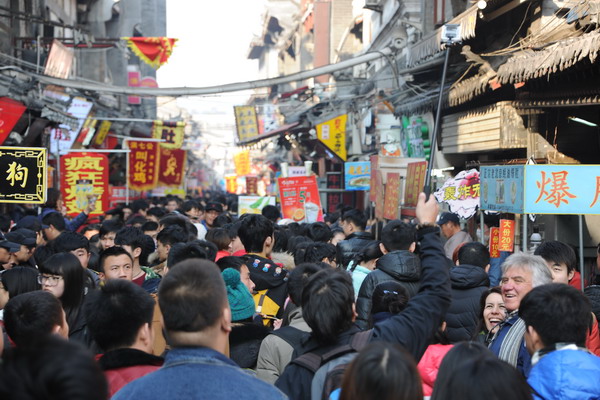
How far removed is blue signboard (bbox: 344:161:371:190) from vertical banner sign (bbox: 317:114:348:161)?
604cm

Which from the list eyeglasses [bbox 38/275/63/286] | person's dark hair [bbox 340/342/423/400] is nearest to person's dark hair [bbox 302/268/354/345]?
person's dark hair [bbox 340/342/423/400]

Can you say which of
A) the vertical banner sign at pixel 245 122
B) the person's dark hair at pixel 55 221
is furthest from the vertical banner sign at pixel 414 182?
the vertical banner sign at pixel 245 122

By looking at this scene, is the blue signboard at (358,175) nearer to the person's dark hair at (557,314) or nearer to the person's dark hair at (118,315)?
the person's dark hair at (557,314)

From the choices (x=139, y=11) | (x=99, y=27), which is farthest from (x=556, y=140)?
(x=139, y=11)

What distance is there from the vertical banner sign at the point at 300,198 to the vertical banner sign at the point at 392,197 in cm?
380

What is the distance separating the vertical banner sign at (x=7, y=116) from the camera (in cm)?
1385

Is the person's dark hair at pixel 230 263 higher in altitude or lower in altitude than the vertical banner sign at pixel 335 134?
lower

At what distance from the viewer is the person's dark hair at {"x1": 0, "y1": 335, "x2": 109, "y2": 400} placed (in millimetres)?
2066

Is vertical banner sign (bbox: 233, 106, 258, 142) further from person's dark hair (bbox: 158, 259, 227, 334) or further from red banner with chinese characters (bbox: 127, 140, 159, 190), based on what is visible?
person's dark hair (bbox: 158, 259, 227, 334)

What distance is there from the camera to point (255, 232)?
6855mm

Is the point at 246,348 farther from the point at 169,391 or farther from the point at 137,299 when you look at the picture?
the point at 169,391

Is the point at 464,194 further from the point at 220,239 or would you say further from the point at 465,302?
the point at 465,302

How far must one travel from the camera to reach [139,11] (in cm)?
4097

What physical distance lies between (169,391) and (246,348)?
88.9 inches
